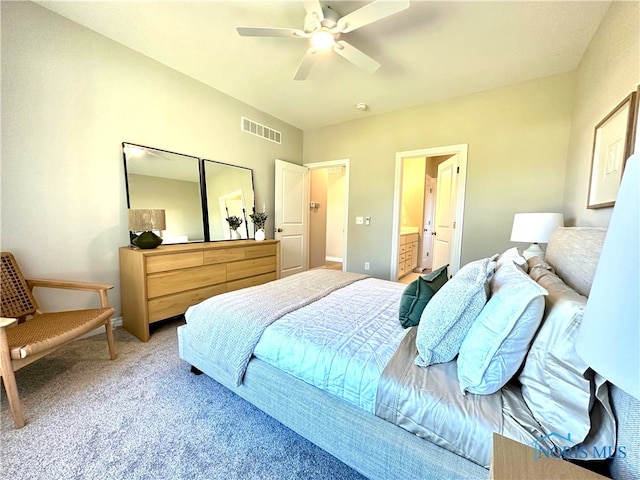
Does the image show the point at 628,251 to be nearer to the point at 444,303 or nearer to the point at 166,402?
the point at 444,303

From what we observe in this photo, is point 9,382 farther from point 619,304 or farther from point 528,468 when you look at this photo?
point 619,304

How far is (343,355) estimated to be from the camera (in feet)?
3.72

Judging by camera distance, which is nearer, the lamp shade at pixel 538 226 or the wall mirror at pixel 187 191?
the lamp shade at pixel 538 226

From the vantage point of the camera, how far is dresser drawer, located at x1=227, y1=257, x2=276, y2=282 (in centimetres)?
295

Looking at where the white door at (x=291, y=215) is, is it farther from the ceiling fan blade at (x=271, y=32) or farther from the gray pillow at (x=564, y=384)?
the gray pillow at (x=564, y=384)

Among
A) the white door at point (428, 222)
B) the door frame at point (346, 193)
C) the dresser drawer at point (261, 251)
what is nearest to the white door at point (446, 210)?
the white door at point (428, 222)

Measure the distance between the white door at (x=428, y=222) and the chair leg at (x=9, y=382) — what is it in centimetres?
566

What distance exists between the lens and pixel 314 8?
1.70 m

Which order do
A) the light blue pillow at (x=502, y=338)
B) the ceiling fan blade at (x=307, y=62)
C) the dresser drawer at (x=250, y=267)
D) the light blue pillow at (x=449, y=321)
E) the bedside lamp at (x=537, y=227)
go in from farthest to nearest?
the dresser drawer at (x=250, y=267), the bedside lamp at (x=537, y=227), the ceiling fan blade at (x=307, y=62), the light blue pillow at (x=449, y=321), the light blue pillow at (x=502, y=338)

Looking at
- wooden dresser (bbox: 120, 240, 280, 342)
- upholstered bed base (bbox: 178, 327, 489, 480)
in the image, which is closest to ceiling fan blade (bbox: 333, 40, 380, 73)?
wooden dresser (bbox: 120, 240, 280, 342)

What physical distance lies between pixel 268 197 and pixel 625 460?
399cm

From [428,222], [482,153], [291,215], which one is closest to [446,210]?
[482,153]

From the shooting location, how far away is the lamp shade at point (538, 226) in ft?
7.11

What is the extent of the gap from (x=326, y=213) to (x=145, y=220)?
383 centimetres
